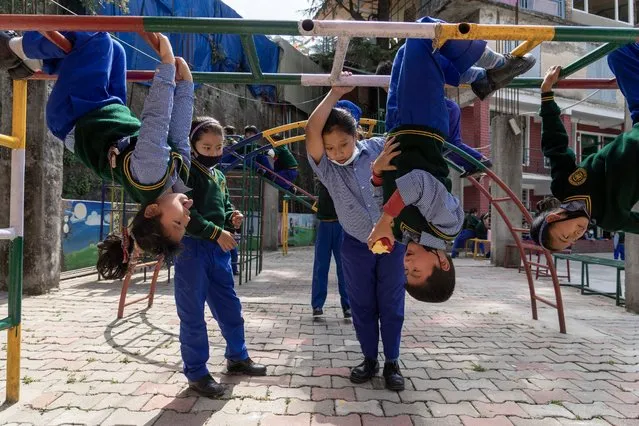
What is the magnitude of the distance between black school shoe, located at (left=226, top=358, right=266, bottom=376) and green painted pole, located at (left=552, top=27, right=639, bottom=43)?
2.41 m

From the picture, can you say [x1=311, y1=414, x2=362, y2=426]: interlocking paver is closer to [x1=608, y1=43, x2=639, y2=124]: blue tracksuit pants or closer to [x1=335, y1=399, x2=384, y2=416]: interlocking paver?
[x1=335, y1=399, x2=384, y2=416]: interlocking paver

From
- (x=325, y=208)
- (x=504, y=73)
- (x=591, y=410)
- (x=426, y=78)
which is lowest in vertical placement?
(x=591, y=410)

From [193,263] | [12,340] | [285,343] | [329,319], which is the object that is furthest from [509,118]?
[12,340]

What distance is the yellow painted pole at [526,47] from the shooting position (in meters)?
1.95

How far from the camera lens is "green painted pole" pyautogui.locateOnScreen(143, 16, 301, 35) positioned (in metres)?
1.80

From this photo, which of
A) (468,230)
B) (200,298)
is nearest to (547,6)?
(468,230)

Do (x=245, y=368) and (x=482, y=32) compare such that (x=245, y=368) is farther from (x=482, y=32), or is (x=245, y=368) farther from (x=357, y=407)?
Answer: (x=482, y=32)

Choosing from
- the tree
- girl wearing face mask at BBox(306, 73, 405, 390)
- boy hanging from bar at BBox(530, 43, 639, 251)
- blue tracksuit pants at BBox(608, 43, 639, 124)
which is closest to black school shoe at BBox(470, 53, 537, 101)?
boy hanging from bar at BBox(530, 43, 639, 251)

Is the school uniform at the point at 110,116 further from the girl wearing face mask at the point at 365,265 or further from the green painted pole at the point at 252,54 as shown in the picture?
the girl wearing face mask at the point at 365,265

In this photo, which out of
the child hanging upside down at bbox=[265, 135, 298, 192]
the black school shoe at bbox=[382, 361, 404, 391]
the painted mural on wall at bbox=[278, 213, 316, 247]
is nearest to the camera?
the black school shoe at bbox=[382, 361, 404, 391]

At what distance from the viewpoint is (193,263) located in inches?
105

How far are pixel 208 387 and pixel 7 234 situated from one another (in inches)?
53.4

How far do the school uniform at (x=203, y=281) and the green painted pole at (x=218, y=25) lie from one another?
1.05 meters

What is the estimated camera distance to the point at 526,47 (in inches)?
82.5
